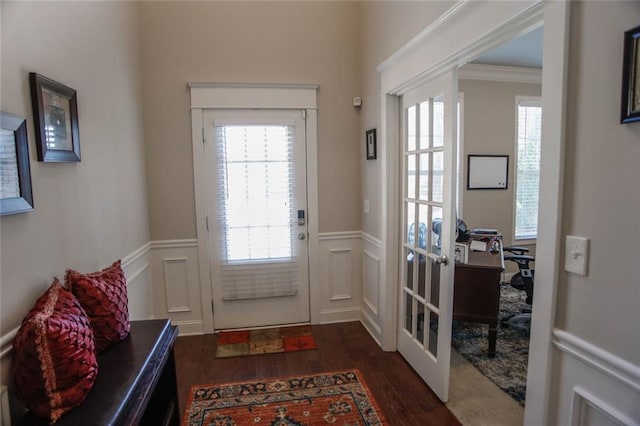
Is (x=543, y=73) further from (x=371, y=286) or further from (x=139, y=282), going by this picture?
(x=139, y=282)

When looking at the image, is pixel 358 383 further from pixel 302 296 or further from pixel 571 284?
pixel 571 284

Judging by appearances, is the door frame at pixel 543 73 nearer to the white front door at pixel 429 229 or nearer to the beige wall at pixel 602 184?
the beige wall at pixel 602 184

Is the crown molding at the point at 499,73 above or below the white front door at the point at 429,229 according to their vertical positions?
above

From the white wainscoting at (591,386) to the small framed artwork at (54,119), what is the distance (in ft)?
7.06

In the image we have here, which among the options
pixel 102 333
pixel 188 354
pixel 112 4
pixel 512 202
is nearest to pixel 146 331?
pixel 102 333

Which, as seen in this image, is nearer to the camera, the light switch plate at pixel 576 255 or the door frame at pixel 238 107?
the light switch plate at pixel 576 255

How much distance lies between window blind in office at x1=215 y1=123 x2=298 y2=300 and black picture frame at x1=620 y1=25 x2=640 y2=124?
8.40 feet

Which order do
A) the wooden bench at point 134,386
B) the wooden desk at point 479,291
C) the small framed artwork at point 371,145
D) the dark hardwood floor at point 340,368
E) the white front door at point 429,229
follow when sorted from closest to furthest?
the wooden bench at point 134,386 < the white front door at point 429,229 < the dark hardwood floor at point 340,368 < the wooden desk at point 479,291 < the small framed artwork at point 371,145

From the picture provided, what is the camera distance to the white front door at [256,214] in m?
3.23

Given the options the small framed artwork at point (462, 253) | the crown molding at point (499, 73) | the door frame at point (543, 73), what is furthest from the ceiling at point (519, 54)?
the small framed artwork at point (462, 253)

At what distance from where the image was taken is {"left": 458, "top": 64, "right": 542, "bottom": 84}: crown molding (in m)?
4.29

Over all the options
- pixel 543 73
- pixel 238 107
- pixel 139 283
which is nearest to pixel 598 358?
pixel 543 73

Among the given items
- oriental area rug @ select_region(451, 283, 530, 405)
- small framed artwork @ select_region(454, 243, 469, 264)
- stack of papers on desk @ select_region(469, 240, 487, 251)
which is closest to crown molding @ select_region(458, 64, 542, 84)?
stack of papers on desk @ select_region(469, 240, 487, 251)

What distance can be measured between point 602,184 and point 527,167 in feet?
13.0
